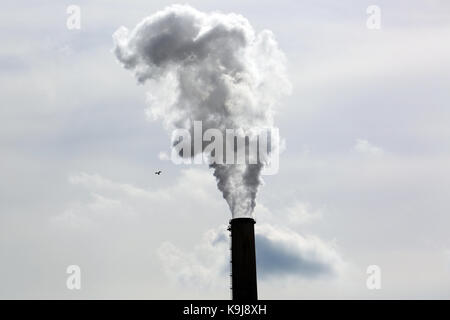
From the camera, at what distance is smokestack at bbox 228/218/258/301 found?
39438mm

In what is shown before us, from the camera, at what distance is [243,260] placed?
3972cm

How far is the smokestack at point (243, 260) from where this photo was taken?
1553 inches
